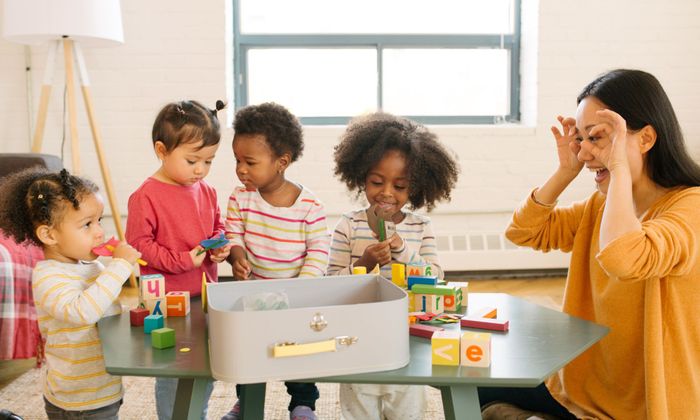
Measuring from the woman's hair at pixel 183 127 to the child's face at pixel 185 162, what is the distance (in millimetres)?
11

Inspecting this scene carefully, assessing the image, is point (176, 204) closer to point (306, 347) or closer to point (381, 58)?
point (306, 347)

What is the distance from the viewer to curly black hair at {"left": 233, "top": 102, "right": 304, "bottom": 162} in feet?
6.48

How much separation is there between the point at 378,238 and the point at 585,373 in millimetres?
646

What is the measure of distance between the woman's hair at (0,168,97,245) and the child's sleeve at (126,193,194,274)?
287 millimetres

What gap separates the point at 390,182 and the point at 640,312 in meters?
0.74

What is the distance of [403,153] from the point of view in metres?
1.97

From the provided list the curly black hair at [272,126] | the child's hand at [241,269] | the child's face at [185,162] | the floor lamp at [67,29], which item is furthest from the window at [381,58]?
the child's hand at [241,269]

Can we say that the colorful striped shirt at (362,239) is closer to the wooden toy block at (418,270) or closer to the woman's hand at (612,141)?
the wooden toy block at (418,270)

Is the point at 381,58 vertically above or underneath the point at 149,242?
above

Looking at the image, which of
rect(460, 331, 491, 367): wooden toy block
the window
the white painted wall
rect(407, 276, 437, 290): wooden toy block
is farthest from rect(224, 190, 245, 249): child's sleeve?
the window

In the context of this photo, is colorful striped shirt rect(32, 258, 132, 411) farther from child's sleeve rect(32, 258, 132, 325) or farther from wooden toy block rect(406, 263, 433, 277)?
wooden toy block rect(406, 263, 433, 277)

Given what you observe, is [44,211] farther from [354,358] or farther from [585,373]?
[585,373]

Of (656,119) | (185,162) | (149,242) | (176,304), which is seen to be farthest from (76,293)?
(656,119)

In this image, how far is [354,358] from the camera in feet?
3.65
